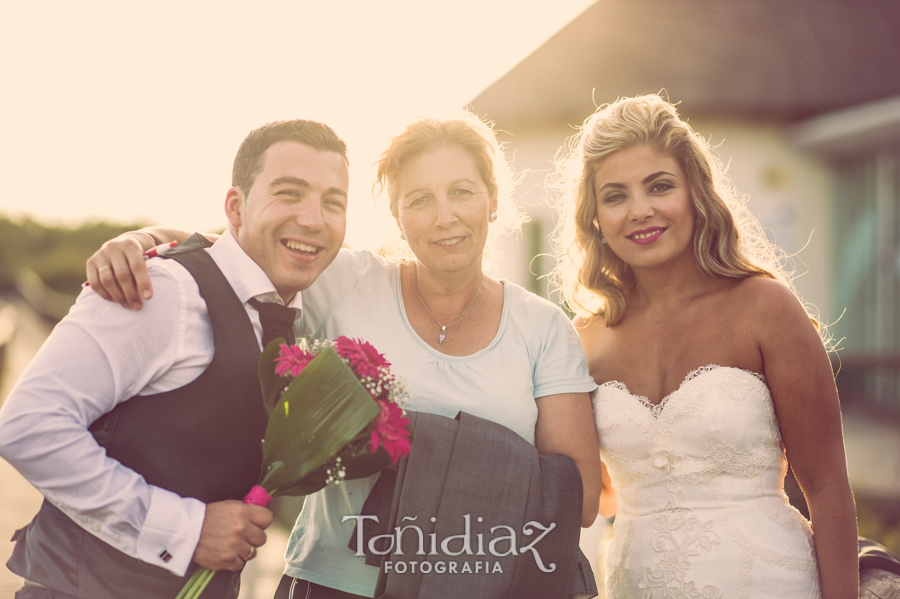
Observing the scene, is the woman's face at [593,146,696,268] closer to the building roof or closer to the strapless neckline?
the strapless neckline

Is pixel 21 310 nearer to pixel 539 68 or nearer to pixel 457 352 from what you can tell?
pixel 539 68

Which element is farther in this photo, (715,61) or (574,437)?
(715,61)

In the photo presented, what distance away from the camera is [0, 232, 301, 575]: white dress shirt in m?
1.74

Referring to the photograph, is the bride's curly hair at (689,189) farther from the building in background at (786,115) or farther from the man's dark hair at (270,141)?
the building in background at (786,115)

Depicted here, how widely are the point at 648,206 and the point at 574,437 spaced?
906 millimetres

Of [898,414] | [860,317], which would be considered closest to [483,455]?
[898,414]

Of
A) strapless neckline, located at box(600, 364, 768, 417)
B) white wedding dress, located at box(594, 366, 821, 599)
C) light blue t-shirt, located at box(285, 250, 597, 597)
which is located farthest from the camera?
strapless neckline, located at box(600, 364, 768, 417)

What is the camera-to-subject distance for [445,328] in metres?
2.70

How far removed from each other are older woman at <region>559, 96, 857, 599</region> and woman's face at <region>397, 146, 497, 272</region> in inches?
21.7

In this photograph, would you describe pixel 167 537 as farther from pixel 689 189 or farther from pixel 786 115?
pixel 786 115

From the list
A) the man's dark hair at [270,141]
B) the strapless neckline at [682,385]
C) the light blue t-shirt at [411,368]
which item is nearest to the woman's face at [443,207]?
the light blue t-shirt at [411,368]

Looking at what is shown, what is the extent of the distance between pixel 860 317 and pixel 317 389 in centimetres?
1236

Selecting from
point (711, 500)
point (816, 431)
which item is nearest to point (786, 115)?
point (816, 431)

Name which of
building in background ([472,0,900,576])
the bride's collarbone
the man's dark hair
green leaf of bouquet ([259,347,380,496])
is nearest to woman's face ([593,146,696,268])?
the bride's collarbone
